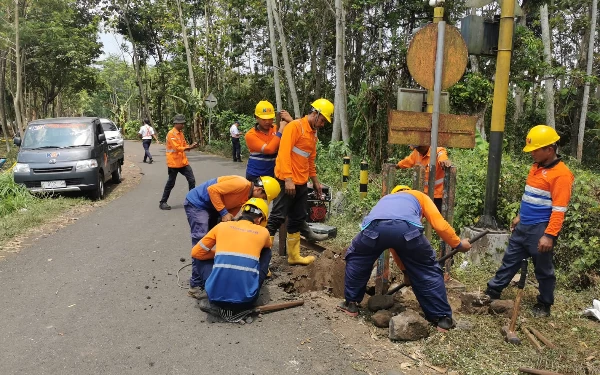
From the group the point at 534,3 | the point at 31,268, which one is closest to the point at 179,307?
the point at 31,268

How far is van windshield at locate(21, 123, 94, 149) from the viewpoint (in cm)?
1036

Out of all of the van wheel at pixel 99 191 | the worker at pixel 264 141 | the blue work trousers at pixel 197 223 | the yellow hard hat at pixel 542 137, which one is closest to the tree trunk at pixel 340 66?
the van wheel at pixel 99 191

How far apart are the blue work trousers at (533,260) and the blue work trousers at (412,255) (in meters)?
1.02

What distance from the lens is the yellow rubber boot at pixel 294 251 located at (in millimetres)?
5867

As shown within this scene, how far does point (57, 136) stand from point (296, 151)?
25.2ft

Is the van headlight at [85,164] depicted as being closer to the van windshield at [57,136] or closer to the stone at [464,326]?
the van windshield at [57,136]

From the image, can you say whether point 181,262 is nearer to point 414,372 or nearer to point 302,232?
point 302,232

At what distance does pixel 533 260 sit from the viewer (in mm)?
4484

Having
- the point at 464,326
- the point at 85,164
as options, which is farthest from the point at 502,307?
the point at 85,164

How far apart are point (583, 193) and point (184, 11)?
25.7m

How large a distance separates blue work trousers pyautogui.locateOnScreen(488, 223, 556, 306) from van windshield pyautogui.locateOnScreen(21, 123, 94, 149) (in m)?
9.48

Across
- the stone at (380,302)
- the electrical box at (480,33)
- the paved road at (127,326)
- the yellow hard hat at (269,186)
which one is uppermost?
the electrical box at (480,33)

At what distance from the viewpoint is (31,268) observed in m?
5.88

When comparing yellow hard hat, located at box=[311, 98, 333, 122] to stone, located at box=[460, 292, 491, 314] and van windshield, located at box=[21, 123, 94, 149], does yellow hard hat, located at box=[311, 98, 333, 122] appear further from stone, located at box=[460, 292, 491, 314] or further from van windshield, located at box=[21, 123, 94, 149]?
van windshield, located at box=[21, 123, 94, 149]
